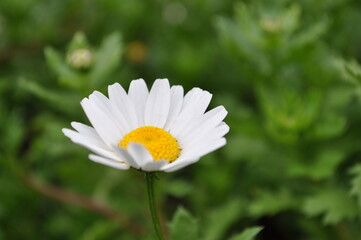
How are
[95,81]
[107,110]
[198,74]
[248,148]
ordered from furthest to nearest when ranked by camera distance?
[198,74] < [248,148] < [95,81] < [107,110]

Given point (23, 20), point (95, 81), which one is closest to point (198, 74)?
point (95, 81)

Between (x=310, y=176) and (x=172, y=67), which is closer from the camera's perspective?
(x=310, y=176)

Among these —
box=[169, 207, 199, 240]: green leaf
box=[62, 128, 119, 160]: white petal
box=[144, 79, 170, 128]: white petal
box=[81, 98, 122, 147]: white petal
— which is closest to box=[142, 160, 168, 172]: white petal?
box=[62, 128, 119, 160]: white petal

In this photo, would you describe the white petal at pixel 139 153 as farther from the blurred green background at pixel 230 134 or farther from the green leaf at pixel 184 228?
the blurred green background at pixel 230 134

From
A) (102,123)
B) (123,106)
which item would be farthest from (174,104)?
(102,123)

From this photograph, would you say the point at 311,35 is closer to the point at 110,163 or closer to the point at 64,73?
the point at 64,73

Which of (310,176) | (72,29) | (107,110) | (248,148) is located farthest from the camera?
(72,29)

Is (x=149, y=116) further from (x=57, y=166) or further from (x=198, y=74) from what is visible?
(x=198, y=74)
